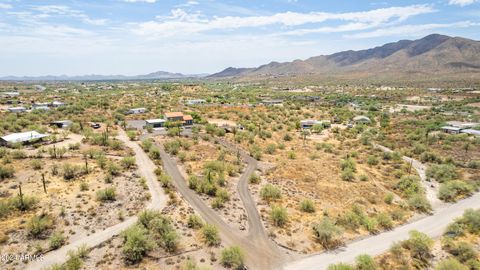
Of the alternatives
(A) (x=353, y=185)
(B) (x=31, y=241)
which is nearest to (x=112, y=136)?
(B) (x=31, y=241)

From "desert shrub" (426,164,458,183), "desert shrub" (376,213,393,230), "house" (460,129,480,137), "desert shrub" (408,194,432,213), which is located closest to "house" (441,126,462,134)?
"house" (460,129,480,137)

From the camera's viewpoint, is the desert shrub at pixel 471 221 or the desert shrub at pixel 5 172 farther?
the desert shrub at pixel 5 172

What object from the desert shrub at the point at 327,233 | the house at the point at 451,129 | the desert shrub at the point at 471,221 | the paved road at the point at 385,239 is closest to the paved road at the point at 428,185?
the paved road at the point at 385,239

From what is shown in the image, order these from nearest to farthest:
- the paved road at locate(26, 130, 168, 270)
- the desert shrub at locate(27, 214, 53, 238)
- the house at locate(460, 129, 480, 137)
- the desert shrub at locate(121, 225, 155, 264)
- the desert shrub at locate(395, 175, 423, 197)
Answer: the paved road at locate(26, 130, 168, 270) < the desert shrub at locate(121, 225, 155, 264) < the desert shrub at locate(27, 214, 53, 238) < the desert shrub at locate(395, 175, 423, 197) < the house at locate(460, 129, 480, 137)

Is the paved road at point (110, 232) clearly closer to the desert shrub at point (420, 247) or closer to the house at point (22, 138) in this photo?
the house at point (22, 138)

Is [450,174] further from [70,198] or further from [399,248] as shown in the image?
[70,198]

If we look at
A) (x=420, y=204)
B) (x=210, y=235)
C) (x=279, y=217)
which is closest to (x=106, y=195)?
(x=210, y=235)

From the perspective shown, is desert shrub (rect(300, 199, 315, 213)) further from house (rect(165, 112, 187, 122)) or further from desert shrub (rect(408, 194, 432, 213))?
house (rect(165, 112, 187, 122))
